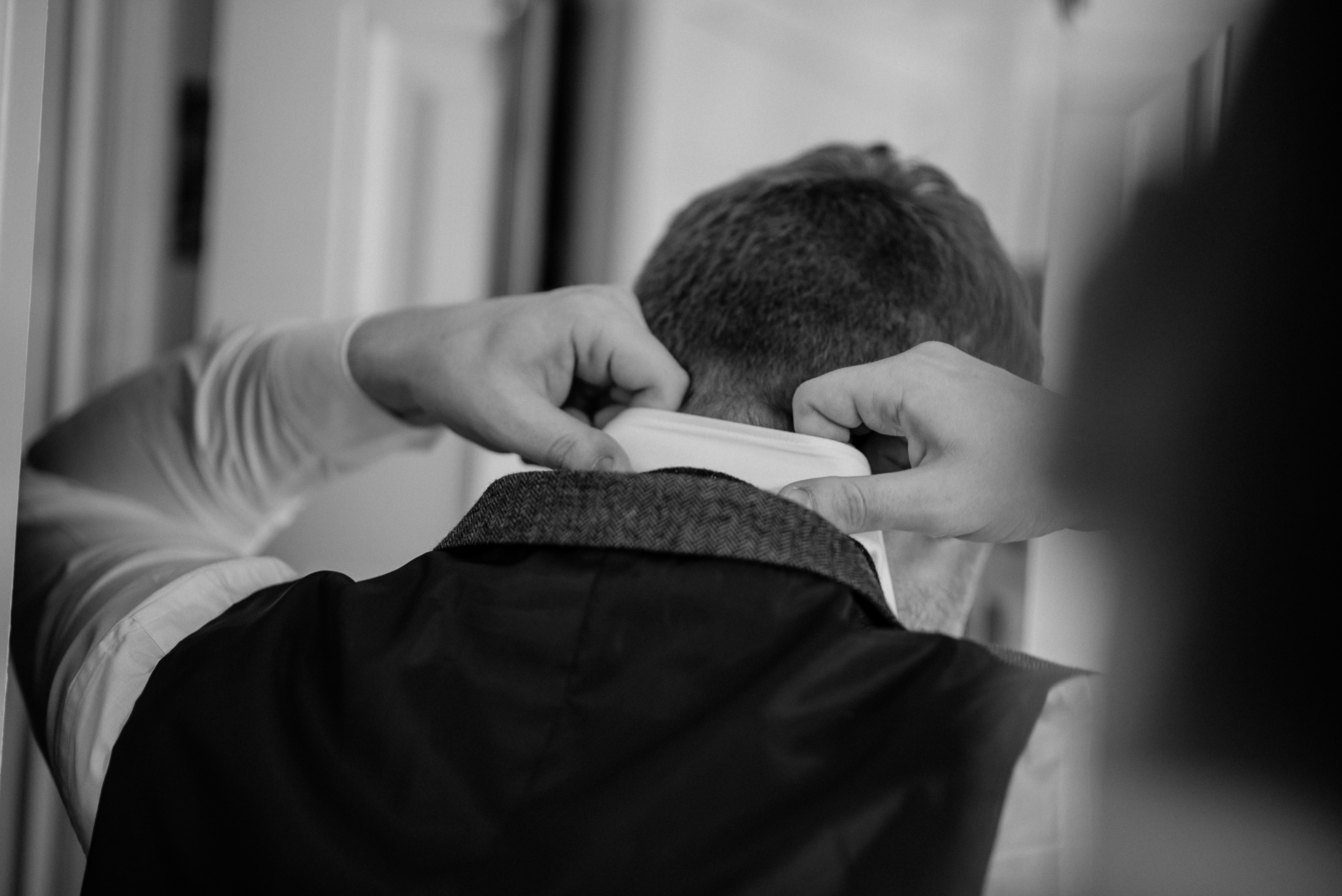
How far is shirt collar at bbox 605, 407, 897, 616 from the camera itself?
635 mm

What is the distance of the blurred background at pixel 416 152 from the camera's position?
1.40 meters

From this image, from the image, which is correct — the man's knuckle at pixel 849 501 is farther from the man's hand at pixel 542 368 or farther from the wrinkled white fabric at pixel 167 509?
the wrinkled white fabric at pixel 167 509

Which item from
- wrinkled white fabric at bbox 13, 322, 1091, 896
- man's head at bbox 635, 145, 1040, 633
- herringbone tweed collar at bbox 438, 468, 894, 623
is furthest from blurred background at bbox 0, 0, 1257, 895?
herringbone tweed collar at bbox 438, 468, 894, 623

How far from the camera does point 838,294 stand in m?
0.70

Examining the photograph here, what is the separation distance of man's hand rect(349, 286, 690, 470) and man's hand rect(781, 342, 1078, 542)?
14cm

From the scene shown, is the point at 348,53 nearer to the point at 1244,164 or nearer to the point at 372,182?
the point at 372,182

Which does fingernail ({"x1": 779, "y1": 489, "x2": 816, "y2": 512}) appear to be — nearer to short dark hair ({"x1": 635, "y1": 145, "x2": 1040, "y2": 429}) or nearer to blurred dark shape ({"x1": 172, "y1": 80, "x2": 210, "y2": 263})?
short dark hair ({"x1": 635, "y1": 145, "x2": 1040, "y2": 429})

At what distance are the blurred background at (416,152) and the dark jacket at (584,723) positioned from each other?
2.17 feet

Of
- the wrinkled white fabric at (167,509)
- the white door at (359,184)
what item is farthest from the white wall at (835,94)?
the wrinkled white fabric at (167,509)

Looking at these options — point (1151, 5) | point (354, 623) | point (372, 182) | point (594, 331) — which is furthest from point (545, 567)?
point (372, 182)

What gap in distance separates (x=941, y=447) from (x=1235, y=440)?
0.44m

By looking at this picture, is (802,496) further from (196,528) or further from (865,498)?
(196,528)

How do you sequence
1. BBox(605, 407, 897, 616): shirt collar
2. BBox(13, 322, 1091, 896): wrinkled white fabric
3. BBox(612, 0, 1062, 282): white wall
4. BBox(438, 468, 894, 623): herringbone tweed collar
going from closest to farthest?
1. BBox(13, 322, 1091, 896): wrinkled white fabric
2. BBox(438, 468, 894, 623): herringbone tweed collar
3. BBox(605, 407, 897, 616): shirt collar
4. BBox(612, 0, 1062, 282): white wall

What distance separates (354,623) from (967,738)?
30cm
